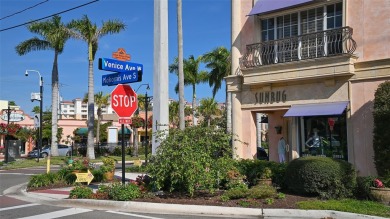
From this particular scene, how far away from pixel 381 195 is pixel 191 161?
4517mm

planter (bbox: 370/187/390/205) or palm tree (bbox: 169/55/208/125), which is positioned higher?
palm tree (bbox: 169/55/208/125)

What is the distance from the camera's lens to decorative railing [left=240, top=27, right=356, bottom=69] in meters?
14.3

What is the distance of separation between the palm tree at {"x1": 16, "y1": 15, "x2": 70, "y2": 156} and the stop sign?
2522 centimetres

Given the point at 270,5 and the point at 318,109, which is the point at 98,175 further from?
the point at 270,5

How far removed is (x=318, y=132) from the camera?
51.7 ft

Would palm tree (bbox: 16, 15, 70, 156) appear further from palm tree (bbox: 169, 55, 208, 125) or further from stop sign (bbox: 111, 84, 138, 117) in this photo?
stop sign (bbox: 111, 84, 138, 117)

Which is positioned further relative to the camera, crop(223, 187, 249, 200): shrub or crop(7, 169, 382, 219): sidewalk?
crop(223, 187, 249, 200): shrub

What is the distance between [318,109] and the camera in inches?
579

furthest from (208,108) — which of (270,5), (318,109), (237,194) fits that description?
(237,194)

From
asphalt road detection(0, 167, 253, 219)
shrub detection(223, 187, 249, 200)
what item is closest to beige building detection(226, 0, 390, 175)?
shrub detection(223, 187, 249, 200)

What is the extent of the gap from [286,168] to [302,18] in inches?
251

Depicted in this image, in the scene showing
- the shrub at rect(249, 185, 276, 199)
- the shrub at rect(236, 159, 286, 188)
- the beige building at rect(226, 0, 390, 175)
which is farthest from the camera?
the beige building at rect(226, 0, 390, 175)

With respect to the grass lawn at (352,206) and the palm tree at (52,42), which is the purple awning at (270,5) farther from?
the palm tree at (52,42)

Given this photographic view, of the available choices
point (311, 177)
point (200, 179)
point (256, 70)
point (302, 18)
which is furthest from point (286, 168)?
point (302, 18)
